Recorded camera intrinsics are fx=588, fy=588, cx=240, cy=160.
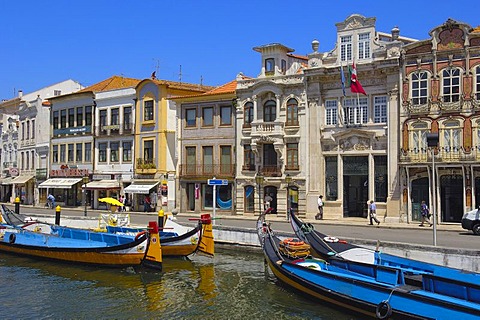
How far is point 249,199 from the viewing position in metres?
44.0

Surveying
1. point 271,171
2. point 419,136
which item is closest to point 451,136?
point 419,136

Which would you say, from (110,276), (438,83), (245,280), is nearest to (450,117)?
(438,83)

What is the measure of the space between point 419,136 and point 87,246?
21593 mm

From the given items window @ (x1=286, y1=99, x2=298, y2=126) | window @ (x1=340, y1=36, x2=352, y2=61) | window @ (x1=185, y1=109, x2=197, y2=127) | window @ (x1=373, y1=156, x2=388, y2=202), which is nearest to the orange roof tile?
window @ (x1=185, y1=109, x2=197, y2=127)

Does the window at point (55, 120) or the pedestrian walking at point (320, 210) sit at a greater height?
the window at point (55, 120)

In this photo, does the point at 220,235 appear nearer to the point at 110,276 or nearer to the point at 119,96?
the point at 110,276

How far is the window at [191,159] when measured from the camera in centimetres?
4691

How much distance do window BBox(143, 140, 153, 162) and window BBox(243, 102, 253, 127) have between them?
10.0 meters

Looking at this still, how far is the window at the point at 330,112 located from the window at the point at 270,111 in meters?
4.03

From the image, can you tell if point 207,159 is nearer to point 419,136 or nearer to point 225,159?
point 225,159

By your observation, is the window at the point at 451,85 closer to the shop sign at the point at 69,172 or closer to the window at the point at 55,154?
the shop sign at the point at 69,172

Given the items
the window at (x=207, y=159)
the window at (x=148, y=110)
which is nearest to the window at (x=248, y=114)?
the window at (x=207, y=159)

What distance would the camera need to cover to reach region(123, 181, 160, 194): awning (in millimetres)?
48447

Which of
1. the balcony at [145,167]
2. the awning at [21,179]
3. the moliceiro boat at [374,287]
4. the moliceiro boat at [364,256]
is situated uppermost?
the balcony at [145,167]
